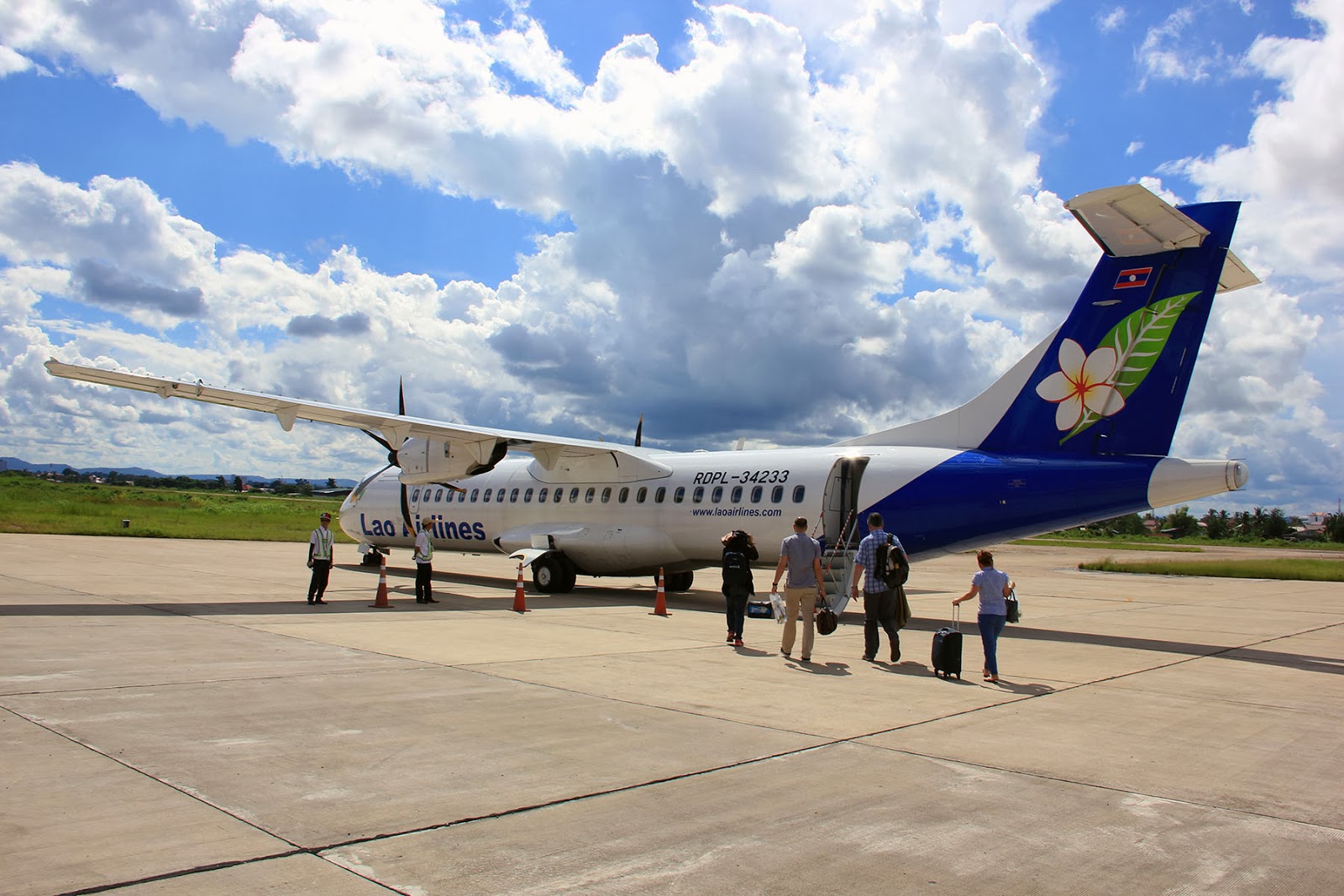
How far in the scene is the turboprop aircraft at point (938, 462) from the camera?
11945 millimetres

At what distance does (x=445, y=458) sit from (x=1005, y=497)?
10442mm

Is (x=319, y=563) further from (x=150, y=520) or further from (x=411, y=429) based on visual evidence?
(x=150, y=520)

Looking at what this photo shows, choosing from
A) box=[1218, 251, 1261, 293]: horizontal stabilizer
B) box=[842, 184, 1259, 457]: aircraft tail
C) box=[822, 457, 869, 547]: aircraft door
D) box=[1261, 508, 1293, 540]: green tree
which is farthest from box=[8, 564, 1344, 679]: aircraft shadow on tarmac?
box=[1261, 508, 1293, 540]: green tree

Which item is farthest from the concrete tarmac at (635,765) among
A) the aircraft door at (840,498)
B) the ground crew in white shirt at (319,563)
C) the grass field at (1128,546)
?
the grass field at (1128,546)

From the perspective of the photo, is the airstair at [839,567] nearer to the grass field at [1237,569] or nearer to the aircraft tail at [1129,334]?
the aircraft tail at [1129,334]

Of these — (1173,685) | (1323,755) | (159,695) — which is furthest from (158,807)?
(1173,685)

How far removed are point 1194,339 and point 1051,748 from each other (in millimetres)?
7861

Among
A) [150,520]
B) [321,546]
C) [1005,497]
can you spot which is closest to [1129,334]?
[1005,497]

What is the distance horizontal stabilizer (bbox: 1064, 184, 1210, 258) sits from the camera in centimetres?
1116

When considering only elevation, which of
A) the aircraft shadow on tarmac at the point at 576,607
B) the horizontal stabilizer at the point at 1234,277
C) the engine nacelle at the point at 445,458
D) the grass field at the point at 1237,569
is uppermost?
the horizontal stabilizer at the point at 1234,277

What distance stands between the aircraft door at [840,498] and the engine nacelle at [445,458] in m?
6.34

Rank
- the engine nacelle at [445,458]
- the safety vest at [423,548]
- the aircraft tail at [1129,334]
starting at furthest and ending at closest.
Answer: the engine nacelle at [445,458] < the safety vest at [423,548] < the aircraft tail at [1129,334]

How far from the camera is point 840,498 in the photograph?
15.6m

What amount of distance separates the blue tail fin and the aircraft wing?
7.77 m
